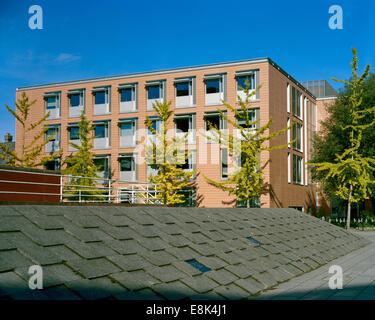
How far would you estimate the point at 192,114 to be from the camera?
117ft

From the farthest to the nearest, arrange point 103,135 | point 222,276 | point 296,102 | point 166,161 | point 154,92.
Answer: point 296,102 < point 103,135 < point 154,92 < point 166,161 < point 222,276

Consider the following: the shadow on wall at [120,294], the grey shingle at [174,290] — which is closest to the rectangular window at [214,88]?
the shadow on wall at [120,294]

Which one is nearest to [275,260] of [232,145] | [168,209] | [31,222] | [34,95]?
[168,209]

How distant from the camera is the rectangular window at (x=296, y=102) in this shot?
39.1 m

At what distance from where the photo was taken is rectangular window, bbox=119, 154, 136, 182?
1479 inches

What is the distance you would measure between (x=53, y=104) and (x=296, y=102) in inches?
946

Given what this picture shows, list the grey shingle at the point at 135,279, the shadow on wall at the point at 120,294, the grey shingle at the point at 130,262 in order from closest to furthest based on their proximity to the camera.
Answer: the shadow on wall at the point at 120,294
the grey shingle at the point at 135,279
the grey shingle at the point at 130,262

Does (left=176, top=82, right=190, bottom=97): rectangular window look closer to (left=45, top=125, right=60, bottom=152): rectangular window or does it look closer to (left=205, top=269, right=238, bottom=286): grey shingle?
(left=45, top=125, right=60, bottom=152): rectangular window

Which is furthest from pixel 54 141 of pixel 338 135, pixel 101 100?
pixel 338 135

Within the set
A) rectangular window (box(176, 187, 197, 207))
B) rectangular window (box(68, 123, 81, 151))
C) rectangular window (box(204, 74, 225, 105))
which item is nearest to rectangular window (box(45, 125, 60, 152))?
rectangular window (box(68, 123, 81, 151))

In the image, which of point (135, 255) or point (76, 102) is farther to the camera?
point (76, 102)

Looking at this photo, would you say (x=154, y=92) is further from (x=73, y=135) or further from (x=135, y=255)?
(x=135, y=255)

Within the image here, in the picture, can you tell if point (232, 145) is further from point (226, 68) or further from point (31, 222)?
point (31, 222)

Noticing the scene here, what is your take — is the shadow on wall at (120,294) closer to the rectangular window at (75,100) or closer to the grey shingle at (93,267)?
the grey shingle at (93,267)
